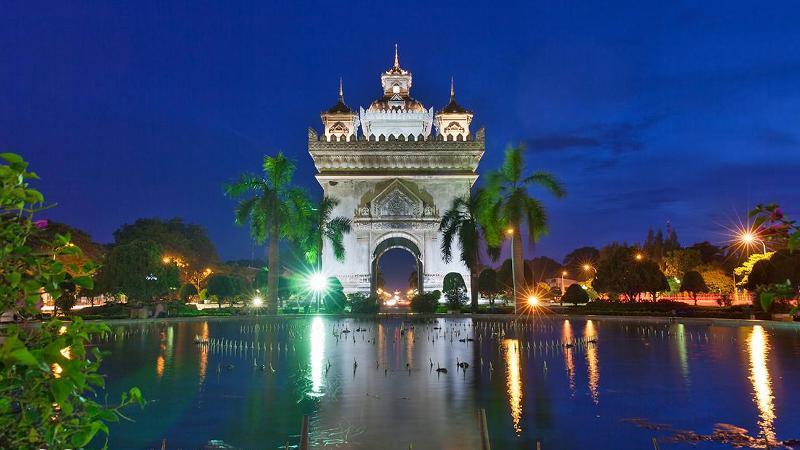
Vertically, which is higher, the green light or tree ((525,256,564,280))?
tree ((525,256,564,280))

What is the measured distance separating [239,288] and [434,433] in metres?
41.4

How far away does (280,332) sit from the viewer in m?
27.0

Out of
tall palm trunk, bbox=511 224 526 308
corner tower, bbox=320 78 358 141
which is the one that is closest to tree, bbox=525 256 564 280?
corner tower, bbox=320 78 358 141

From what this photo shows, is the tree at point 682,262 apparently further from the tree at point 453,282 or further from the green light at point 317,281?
the green light at point 317,281

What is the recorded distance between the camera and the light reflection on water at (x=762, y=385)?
9.27 m

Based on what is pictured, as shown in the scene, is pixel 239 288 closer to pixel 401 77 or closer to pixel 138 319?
pixel 138 319

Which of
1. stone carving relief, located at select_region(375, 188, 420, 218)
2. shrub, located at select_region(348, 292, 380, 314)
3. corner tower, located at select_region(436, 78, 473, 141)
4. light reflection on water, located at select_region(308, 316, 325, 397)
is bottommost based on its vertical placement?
light reflection on water, located at select_region(308, 316, 325, 397)

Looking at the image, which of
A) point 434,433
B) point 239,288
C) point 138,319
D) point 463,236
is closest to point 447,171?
point 463,236

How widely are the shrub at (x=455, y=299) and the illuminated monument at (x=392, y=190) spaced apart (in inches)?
177

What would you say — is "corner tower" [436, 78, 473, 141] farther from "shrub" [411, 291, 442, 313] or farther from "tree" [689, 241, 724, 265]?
"tree" [689, 241, 724, 265]

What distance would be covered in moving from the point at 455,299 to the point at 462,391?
29.8 metres

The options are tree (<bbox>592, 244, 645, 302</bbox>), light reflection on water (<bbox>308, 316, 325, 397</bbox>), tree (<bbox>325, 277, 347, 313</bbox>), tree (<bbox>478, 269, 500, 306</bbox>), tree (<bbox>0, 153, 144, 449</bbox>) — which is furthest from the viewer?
tree (<bbox>478, 269, 500, 306</bbox>)

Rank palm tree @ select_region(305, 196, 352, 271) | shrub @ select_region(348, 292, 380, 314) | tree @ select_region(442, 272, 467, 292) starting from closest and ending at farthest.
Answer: shrub @ select_region(348, 292, 380, 314) → tree @ select_region(442, 272, 467, 292) → palm tree @ select_region(305, 196, 352, 271)

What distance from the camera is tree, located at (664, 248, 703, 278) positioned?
222 feet
